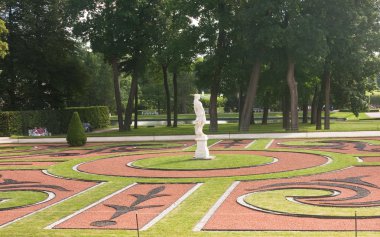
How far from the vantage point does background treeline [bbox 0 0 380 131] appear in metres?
41.3

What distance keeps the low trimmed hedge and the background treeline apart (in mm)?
2637

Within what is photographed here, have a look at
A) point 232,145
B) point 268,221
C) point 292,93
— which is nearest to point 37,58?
point 292,93

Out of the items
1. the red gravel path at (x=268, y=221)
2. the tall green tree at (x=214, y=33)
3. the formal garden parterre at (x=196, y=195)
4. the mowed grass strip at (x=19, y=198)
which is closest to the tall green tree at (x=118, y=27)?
the tall green tree at (x=214, y=33)

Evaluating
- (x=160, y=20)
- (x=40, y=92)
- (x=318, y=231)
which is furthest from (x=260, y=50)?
(x=318, y=231)

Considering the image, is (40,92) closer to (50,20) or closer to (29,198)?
(50,20)

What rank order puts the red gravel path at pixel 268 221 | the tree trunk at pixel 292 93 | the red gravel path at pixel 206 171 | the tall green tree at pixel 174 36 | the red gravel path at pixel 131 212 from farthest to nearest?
the tall green tree at pixel 174 36, the tree trunk at pixel 292 93, the red gravel path at pixel 206 171, the red gravel path at pixel 131 212, the red gravel path at pixel 268 221

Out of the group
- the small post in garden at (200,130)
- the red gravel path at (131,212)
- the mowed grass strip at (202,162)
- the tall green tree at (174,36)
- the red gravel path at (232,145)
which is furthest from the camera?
the tall green tree at (174,36)

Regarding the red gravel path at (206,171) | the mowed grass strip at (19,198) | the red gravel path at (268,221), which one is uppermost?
the red gravel path at (206,171)

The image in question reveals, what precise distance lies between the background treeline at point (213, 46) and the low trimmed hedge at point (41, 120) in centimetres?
264

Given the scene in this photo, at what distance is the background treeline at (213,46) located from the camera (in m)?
41.3

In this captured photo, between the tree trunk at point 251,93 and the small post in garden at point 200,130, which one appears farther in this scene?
the tree trunk at point 251,93

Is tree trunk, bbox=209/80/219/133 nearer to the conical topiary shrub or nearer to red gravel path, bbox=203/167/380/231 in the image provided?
the conical topiary shrub

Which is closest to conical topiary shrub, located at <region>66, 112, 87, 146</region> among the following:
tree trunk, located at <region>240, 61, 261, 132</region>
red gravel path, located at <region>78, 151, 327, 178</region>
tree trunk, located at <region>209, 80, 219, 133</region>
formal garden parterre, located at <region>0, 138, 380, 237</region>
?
formal garden parterre, located at <region>0, 138, 380, 237</region>

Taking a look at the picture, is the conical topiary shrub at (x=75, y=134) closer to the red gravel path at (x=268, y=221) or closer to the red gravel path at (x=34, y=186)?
the red gravel path at (x=34, y=186)
